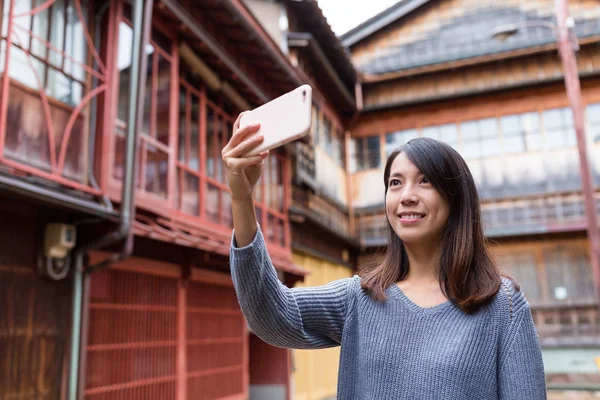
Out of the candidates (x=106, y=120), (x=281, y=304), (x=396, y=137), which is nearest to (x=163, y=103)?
(x=106, y=120)

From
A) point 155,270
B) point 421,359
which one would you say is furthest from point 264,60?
point 421,359

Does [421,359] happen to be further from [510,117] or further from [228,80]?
[510,117]

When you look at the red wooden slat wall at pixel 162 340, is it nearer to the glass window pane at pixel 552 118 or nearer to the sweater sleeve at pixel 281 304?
the sweater sleeve at pixel 281 304

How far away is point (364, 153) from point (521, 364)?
16596 millimetres

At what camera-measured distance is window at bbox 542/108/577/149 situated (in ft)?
52.1

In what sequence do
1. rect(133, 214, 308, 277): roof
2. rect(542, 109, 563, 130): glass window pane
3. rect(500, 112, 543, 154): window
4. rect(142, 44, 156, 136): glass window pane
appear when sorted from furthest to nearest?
rect(500, 112, 543, 154): window → rect(542, 109, 563, 130): glass window pane → rect(142, 44, 156, 136): glass window pane → rect(133, 214, 308, 277): roof

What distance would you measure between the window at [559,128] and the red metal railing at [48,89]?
43.5 feet

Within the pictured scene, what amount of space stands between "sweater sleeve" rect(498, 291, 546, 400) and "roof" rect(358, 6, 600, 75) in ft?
53.2

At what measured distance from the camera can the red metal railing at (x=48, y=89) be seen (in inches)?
205

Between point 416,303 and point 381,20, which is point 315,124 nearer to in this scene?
point 381,20

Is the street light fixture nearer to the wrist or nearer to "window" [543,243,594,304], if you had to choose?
"window" [543,243,594,304]

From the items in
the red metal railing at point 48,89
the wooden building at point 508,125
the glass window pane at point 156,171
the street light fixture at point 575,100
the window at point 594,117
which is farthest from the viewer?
the window at point 594,117

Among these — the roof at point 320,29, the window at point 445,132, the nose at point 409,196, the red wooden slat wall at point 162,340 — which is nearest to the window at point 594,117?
the window at point 445,132

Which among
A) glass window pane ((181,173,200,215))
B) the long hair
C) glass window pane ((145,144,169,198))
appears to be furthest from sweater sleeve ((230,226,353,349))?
glass window pane ((181,173,200,215))
